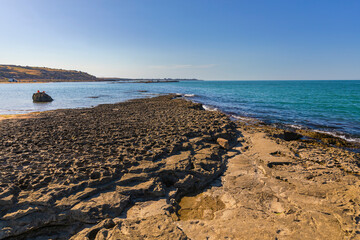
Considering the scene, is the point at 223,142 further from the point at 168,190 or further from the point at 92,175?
the point at 92,175

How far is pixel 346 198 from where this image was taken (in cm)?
505

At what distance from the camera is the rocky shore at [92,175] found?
4.22 meters

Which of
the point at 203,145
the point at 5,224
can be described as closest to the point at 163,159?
the point at 203,145

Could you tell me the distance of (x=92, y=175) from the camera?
5.54 metres

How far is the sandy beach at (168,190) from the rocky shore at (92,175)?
3cm

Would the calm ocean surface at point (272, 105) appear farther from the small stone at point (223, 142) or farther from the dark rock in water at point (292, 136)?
the small stone at point (223, 142)

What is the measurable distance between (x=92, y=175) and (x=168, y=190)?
2545mm

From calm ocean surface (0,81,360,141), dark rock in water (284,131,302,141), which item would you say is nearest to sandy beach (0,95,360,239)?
dark rock in water (284,131,302,141)

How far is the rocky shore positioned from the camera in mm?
4223

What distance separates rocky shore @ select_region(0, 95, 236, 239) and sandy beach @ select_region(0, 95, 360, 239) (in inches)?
1.1

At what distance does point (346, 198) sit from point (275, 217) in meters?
2.49

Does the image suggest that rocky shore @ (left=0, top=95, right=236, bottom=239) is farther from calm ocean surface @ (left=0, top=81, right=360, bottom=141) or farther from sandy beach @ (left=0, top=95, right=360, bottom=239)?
calm ocean surface @ (left=0, top=81, right=360, bottom=141)

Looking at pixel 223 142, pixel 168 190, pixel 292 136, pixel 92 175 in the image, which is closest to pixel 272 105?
pixel 292 136

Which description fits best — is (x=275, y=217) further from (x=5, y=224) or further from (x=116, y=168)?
(x=5, y=224)
